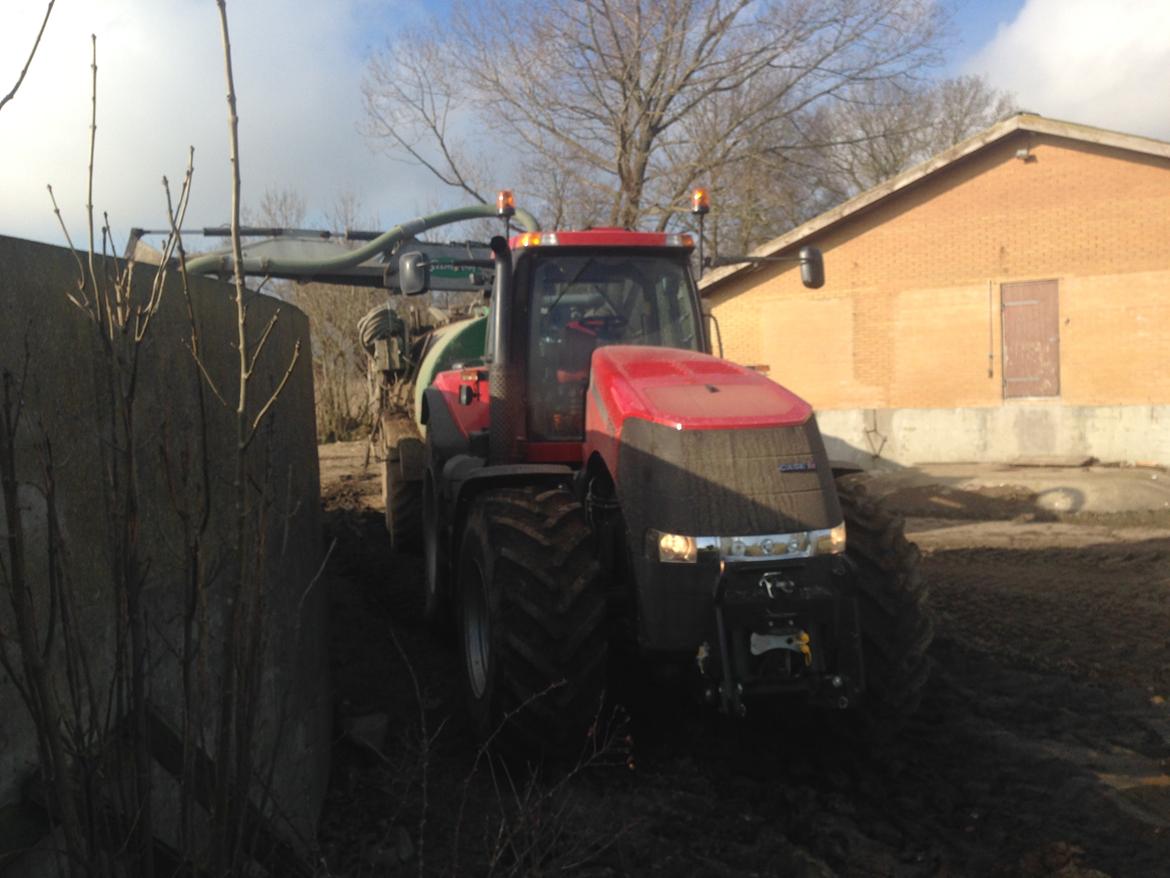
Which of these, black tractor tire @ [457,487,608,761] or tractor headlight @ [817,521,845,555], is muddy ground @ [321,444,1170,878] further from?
tractor headlight @ [817,521,845,555]

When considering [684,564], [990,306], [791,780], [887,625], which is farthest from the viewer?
[990,306]

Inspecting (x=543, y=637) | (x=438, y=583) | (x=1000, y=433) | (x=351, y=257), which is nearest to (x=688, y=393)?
(x=543, y=637)

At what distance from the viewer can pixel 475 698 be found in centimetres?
517

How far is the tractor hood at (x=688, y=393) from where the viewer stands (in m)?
4.65

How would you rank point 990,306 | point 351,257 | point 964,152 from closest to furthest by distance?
point 351,257 → point 964,152 → point 990,306

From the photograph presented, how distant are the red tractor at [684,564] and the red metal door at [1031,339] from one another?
12935 mm

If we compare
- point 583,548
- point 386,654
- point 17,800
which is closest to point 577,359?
point 583,548

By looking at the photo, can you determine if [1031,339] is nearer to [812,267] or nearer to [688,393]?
[812,267]

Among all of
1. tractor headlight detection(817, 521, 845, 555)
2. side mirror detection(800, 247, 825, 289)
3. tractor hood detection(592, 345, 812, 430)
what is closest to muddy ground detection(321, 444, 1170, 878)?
tractor headlight detection(817, 521, 845, 555)

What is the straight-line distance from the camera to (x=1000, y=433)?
675 inches

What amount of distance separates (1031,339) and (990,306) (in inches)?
31.7

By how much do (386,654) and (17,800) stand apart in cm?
389

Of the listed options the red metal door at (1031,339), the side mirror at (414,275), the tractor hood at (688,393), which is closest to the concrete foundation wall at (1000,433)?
the red metal door at (1031,339)

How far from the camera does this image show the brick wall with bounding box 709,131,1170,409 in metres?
16.1
